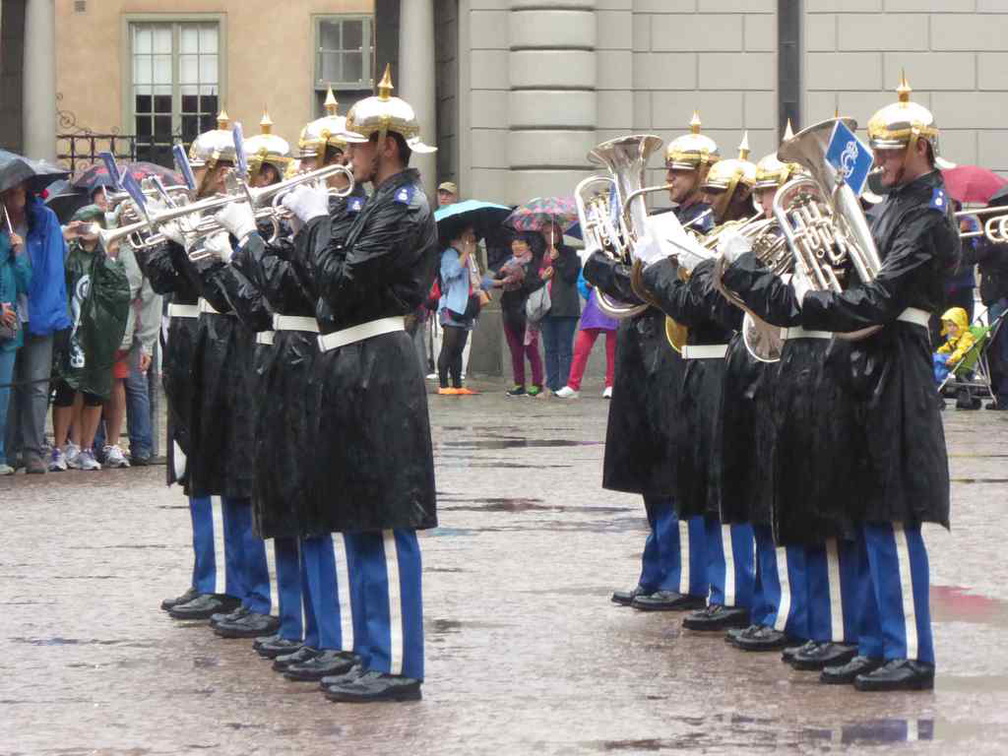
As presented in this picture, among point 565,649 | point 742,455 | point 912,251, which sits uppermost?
point 912,251

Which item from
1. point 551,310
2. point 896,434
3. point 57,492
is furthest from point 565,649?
point 551,310

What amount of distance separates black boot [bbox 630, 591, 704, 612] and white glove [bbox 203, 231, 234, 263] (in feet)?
7.18

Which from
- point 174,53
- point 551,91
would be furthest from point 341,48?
point 551,91

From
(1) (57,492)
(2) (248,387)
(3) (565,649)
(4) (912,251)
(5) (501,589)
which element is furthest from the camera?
(1) (57,492)

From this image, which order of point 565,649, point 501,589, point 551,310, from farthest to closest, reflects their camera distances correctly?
point 551,310, point 501,589, point 565,649

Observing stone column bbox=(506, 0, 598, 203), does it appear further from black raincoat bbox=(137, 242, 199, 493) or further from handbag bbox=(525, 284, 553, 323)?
black raincoat bbox=(137, 242, 199, 493)

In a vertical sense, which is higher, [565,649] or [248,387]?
[248,387]

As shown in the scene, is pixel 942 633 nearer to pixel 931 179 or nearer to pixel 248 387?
pixel 931 179

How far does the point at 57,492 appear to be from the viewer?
14039 millimetres

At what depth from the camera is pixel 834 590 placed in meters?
8.23

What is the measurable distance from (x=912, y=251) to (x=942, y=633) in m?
1.87

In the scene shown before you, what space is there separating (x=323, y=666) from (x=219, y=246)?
172cm

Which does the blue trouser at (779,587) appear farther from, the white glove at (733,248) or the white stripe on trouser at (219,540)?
the white stripe on trouser at (219,540)

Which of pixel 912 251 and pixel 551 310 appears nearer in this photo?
pixel 912 251
